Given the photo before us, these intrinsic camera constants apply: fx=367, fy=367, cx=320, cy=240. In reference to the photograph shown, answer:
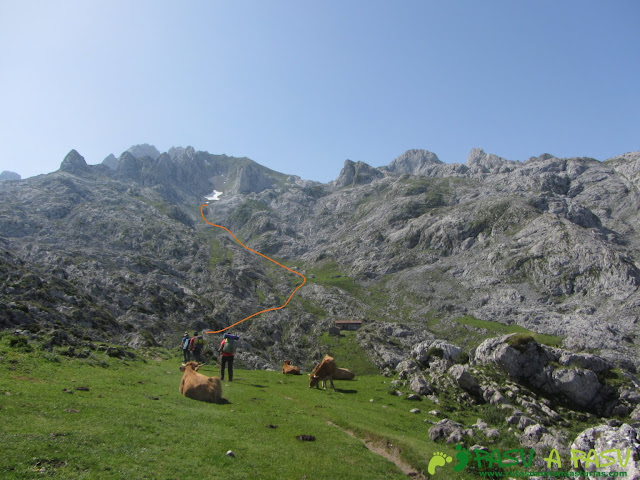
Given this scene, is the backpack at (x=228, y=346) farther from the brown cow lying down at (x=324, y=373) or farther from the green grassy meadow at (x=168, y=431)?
the brown cow lying down at (x=324, y=373)

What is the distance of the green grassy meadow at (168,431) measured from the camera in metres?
13.6

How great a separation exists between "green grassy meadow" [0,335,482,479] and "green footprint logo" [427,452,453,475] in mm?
371

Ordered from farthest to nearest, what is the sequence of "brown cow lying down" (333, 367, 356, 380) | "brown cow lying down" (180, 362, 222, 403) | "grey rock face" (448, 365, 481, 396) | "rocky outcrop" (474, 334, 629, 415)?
"brown cow lying down" (333, 367, 356, 380) < "grey rock face" (448, 365, 481, 396) < "rocky outcrop" (474, 334, 629, 415) < "brown cow lying down" (180, 362, 222, 403)

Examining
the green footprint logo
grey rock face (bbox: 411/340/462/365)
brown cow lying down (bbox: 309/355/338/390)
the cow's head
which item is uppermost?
grey rock face (bbox: 411/340/462/365)

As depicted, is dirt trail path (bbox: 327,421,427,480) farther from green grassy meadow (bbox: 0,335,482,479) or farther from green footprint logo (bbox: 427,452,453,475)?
green footprint logo (bbox: 427,452,453,475)

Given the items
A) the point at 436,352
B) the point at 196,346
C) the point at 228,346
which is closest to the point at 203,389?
the point at 228,346

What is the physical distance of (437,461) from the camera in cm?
1902

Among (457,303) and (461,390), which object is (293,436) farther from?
(457,303)

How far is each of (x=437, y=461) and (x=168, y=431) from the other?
13649mm

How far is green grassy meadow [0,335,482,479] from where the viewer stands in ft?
44.6

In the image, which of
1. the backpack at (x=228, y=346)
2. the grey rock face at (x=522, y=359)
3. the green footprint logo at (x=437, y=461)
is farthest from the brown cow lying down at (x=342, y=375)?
the green footprint logo at (x=437, y=461)

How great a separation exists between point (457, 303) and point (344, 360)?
81.6 metres

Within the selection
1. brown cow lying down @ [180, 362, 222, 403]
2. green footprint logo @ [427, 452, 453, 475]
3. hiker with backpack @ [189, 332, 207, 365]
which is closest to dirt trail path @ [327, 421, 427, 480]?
green footprint logo @ [427, 452, 453, 475]

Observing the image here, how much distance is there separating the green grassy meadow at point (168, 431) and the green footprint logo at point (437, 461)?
0.37 m
